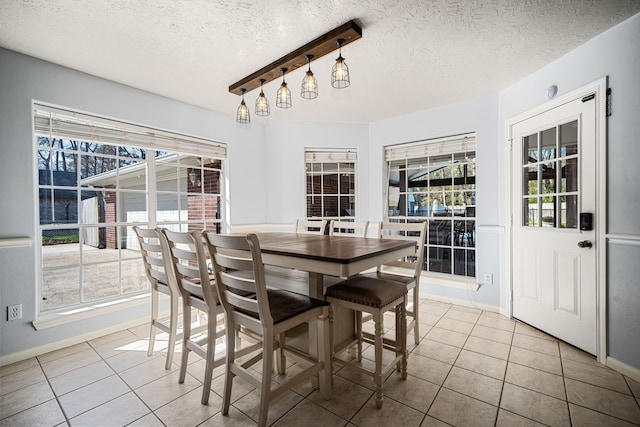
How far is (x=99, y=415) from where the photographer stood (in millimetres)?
1709

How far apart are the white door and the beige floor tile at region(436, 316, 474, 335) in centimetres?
A: 61

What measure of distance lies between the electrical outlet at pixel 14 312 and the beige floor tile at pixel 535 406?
3.67 m

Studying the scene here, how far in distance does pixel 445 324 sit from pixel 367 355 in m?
1.13

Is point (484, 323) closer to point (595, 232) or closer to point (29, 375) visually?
point (595, 232)

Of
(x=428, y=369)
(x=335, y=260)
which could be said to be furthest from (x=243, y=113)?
(x=428, y=369)

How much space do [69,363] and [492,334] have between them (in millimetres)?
3717

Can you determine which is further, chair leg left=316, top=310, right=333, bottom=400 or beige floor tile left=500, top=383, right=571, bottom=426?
chair leg left=316, top=310, right=333, bottom=400

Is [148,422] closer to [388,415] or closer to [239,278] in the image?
[239,278]

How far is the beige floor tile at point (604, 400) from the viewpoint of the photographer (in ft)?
5.49

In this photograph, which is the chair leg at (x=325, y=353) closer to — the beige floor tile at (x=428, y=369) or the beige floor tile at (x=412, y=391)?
the beige floor tile at (x=412, y=391)

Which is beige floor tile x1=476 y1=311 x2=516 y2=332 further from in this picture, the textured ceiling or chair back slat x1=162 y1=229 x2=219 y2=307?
chair back slat x1=162 y1=229 x2=219 y2=307

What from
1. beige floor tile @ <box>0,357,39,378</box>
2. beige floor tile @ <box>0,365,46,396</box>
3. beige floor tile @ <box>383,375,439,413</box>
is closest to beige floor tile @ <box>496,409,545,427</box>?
beige floor tile @ <box>383,375,439,413</box>

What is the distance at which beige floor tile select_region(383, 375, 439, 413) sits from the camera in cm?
178

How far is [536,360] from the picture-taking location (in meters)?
2.28
